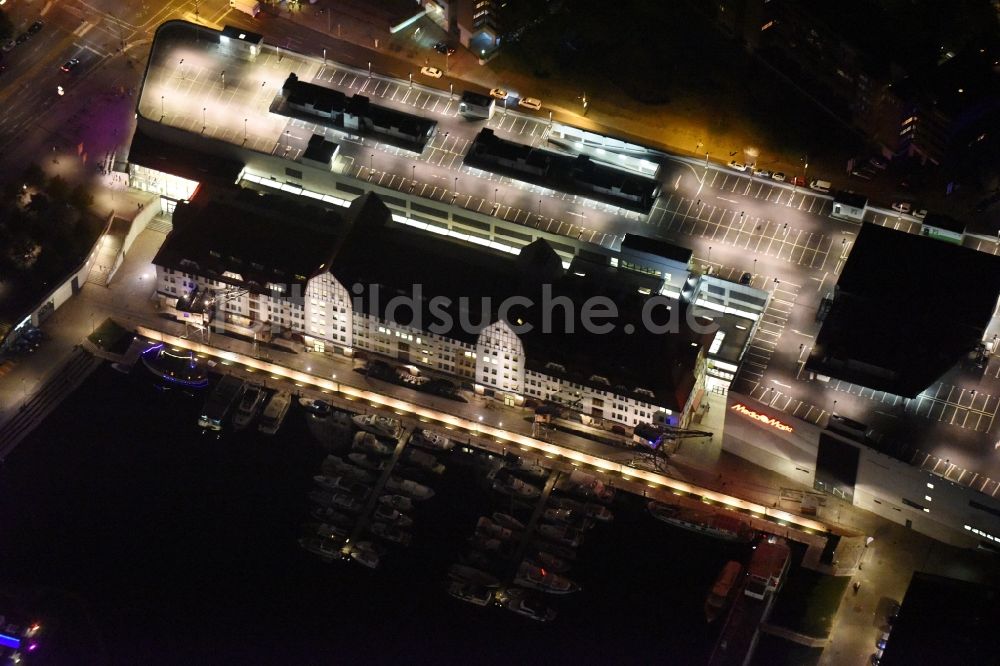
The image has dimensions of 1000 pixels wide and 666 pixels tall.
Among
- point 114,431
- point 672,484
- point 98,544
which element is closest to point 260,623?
point 98,544

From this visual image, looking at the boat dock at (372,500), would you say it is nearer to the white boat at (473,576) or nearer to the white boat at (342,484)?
the white boat at (342,484)

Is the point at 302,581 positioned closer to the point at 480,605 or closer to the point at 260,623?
the point at 260,623

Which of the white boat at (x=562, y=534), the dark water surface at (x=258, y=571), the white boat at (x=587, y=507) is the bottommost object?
the dark water surface at (x=258, y=571)

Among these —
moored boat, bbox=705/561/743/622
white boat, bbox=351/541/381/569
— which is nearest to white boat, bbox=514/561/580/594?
moored boat, bbox=705/561/743/622

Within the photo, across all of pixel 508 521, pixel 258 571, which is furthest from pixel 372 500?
pixel 258 571

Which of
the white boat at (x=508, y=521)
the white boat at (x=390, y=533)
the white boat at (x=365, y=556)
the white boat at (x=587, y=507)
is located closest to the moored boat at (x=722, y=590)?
the white boat at (x=587, y=507)

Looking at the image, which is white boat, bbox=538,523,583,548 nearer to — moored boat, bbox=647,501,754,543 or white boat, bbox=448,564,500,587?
white boat, bbox=448,564,500,587
